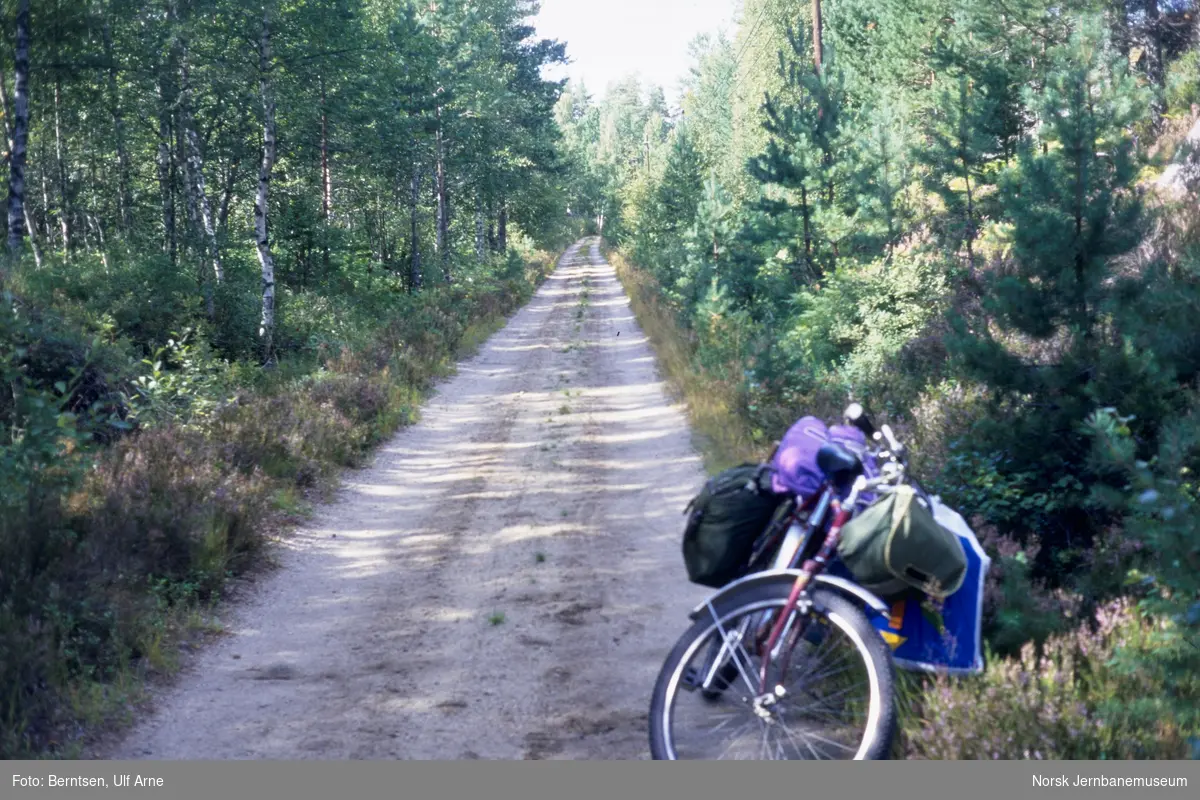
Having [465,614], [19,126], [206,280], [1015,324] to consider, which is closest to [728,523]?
[1015,324]

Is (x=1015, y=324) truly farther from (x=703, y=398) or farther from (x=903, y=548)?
(x=703, y=398)

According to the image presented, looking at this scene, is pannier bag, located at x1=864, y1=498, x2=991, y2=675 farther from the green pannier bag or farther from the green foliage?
the green foliage

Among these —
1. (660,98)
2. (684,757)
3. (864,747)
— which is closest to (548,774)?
(684,757)

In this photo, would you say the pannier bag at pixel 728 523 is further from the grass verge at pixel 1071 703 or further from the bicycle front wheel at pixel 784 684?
the grass verge at pixel 1071 703

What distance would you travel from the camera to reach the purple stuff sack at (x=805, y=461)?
418 centimetres

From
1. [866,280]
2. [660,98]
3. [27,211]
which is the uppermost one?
[660,98]

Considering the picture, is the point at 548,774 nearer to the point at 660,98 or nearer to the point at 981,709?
the point at 981,709

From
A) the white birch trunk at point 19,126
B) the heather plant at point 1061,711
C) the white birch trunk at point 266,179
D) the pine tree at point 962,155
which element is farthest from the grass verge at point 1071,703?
the white birch trunk at point 19,126

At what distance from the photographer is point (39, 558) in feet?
19.9

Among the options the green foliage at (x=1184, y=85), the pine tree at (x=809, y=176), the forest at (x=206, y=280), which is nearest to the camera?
the forest at (x=206, y=280)

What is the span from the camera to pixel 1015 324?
20.3 ft

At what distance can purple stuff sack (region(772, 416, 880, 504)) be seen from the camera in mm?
4176

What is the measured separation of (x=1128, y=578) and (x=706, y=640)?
7.66ft

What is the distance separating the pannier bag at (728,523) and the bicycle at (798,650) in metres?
0.11
